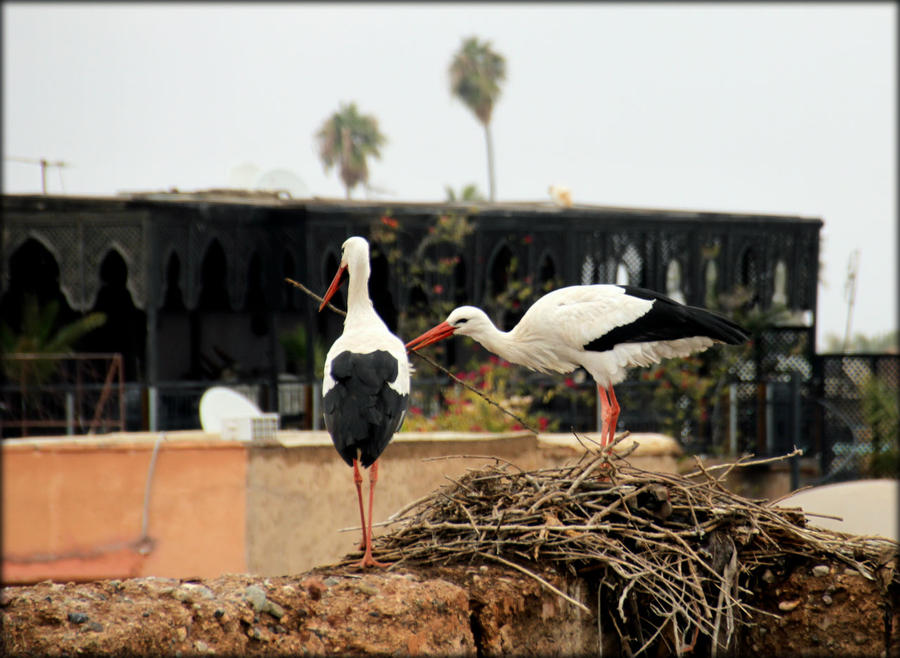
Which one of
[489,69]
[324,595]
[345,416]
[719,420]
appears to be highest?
[489,69]

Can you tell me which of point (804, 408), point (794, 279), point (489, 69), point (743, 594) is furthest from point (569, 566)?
point (489, 69)

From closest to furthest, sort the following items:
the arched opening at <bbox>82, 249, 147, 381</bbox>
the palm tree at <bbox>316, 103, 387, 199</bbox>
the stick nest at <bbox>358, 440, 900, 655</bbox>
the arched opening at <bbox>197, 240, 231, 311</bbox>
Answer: the stick nest at <bbox>358, 440, 900, 655</bbox>
the arched opening at <bbox>82, 249, 147, 381</bbox>
the arched opening at <bbox>197, 240, 231, 311</bbox>
the palm tree at <bbox>316, 103, 387, 199</bbox>

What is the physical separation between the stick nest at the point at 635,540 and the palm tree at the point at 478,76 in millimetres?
39184

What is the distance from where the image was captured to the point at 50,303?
17.2 m

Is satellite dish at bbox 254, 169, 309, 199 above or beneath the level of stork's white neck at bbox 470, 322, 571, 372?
above

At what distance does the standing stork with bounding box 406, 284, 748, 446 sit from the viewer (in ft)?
23.3

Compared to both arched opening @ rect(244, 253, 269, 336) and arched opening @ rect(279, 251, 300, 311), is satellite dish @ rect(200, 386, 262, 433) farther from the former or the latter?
arched opening @ rect(244, 253, 269, 336)

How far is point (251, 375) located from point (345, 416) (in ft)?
49.0

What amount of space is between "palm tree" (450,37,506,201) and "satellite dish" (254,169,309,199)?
27352 millimetres

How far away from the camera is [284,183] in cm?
1778

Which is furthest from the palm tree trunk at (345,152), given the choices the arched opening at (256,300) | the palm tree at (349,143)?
the arched opening at (256,300)

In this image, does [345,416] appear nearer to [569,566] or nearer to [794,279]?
[569,566]

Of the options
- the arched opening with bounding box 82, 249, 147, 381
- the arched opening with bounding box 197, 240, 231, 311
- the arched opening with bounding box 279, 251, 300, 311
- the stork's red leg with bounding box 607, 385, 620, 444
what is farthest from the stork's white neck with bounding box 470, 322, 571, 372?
the arched opening with bounding box 197, 240, 231, 311

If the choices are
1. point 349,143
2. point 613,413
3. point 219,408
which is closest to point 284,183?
point 219,408
